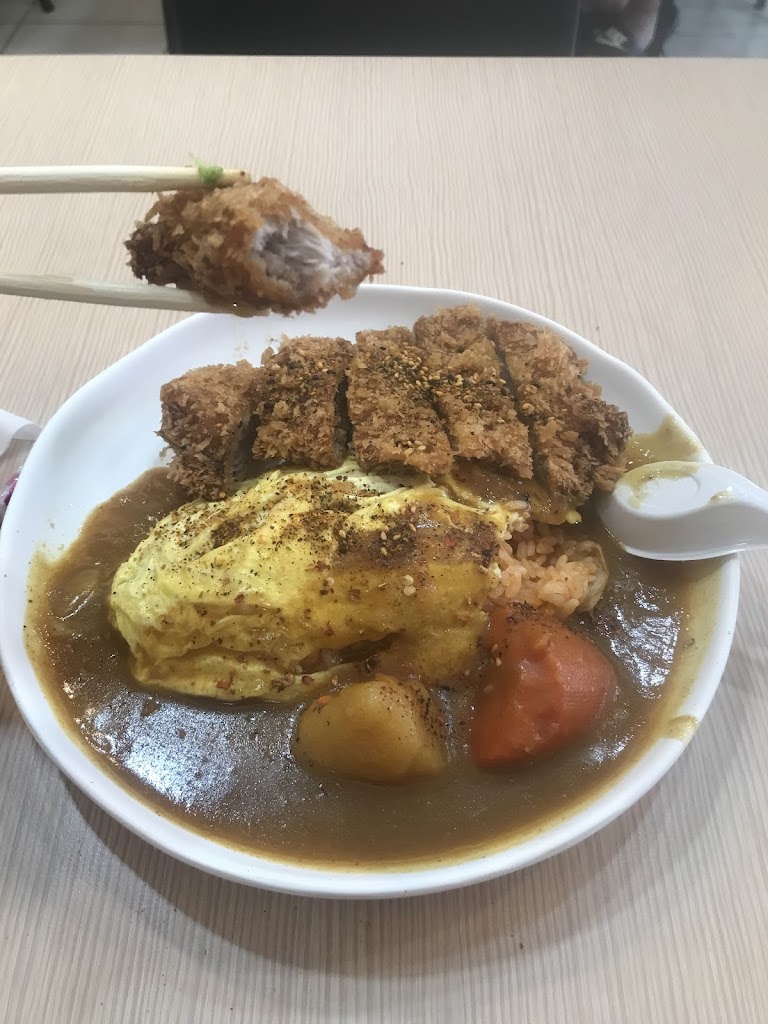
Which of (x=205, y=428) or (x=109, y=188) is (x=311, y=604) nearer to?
(x=205, y=428)

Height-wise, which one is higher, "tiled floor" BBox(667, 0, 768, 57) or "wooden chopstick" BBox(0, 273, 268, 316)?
"tiled floor" BBox(667, 0, 768, 57)

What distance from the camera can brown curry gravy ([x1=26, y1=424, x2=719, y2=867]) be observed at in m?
1.25

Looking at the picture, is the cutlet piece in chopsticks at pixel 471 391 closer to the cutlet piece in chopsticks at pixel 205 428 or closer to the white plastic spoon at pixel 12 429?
the cutlet piece in chopsticks at pixel 205 428

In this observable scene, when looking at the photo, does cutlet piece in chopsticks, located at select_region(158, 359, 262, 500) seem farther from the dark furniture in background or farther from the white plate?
the dark furniture in background

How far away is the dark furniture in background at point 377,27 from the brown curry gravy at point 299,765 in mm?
2793

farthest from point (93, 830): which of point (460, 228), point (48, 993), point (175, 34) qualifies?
point (175, 34)

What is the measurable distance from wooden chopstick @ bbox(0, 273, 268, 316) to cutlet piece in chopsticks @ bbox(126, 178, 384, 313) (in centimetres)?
2

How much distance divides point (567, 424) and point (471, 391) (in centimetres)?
23

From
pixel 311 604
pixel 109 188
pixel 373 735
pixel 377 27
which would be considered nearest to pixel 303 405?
pixel 311 604

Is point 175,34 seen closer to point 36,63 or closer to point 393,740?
point 36,63

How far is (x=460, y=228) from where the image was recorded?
2484 millimetres

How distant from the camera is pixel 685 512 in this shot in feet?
4.99

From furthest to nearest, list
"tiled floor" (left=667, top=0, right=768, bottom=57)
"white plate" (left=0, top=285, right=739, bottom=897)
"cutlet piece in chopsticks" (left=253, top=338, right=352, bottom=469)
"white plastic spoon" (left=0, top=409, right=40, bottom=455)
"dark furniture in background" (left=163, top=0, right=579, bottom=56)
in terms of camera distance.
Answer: "tiled floor" (left=667, top=0, right=768, bottom=57), "dark furniture in background" (left=163, top=0, right=579, bottom=56), "white plastic spoon" (left=0, top=409, right=40, bottom=455), "cutlet piece in chopsticks" (left=253, top=338, right=352, bottom=469), "white plate" (left=0, top=285, right=739, bottom=897)

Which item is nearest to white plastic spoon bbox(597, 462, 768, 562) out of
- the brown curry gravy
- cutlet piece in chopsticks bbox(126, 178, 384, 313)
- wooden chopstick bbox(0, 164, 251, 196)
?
the brown curry gravy
